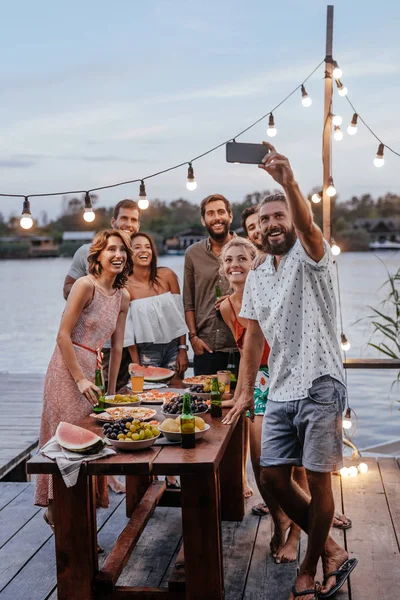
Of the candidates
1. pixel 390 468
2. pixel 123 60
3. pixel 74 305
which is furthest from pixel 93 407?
pixel 123 60

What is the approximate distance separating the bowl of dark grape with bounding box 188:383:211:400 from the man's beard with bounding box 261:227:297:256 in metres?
0.96

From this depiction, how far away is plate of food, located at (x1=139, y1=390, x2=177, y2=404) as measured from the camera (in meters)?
3.74

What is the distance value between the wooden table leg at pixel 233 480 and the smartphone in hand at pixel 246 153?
179 cm

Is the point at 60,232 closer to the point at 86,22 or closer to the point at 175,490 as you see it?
the point at 86,22

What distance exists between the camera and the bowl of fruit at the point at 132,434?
2.91m

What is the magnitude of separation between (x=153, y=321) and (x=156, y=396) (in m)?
0.94

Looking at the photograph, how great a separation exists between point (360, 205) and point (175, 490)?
15643 mm

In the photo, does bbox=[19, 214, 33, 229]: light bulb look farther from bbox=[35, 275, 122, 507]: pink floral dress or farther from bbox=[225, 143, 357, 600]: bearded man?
bbox=[225, 143, 357, 600]: bearded man

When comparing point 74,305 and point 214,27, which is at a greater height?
point 214,27

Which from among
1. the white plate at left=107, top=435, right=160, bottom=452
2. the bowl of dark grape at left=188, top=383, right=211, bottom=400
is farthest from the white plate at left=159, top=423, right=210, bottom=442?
the bowl of dark grape at left=188, top=383, right=211, bottom=400

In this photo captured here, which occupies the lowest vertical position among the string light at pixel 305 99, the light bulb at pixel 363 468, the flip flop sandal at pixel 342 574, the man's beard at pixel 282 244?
the light bulb at pixel 363 468

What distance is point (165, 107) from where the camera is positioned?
31.1m

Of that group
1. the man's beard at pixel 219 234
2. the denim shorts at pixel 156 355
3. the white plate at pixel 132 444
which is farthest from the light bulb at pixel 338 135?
the white plate at pixel 132 444

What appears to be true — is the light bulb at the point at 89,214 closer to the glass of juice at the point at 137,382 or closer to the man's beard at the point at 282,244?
the glass of juice at the point at 137,382
